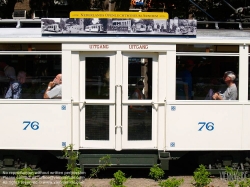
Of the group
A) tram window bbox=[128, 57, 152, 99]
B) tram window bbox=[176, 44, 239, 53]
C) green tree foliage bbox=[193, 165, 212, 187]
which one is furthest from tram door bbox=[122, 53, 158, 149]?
green tree foliage bbox=[193, 165, 212, 187]

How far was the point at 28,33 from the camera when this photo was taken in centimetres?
873

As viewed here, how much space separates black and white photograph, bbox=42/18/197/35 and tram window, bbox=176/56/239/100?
534mm

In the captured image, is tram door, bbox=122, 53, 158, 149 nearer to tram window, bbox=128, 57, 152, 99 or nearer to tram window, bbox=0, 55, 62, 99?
tram window, bbox=128, 57, 152, 99

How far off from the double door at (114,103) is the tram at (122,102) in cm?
2

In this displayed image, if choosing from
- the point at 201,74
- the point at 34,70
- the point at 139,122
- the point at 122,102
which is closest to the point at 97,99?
the point at 122,102

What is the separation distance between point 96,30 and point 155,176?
2790 mm

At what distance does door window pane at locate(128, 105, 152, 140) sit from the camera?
866cm

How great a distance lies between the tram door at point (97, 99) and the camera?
28.4 ft

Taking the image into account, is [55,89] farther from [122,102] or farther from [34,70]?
[122,102]

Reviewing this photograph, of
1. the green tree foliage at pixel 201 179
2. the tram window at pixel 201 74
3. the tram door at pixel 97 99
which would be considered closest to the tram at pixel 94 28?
the tram door at pixel 97 99

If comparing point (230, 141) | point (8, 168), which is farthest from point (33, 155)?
point (230, 141)

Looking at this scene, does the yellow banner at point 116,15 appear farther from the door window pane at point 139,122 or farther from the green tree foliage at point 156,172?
the green tree foliage at point 156,172

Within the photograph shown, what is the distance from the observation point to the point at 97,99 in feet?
28.4

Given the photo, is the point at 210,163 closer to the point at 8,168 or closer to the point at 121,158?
the point at 121,158
